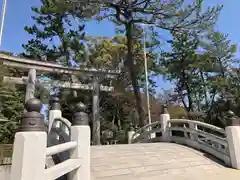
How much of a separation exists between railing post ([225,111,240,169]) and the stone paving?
0.30 meters

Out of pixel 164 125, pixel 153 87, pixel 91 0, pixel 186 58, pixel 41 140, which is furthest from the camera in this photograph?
pixel 153 87

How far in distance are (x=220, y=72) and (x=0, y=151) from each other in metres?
15.6

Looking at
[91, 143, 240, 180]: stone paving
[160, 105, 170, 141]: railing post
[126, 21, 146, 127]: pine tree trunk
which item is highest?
[126, 21, 146, 127]: pine tree trunk

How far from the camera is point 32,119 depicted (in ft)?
7.31

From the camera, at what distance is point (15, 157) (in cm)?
199

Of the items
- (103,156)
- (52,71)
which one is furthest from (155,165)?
(52,71)

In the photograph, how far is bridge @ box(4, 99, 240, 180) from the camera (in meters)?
2.07

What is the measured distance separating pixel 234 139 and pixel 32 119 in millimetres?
4788

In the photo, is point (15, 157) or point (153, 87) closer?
point (15, 157)

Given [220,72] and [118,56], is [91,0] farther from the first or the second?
[220,72]

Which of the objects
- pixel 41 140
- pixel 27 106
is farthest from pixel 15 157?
pixel 27 106

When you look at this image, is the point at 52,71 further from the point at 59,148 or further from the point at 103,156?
the point at 59,148

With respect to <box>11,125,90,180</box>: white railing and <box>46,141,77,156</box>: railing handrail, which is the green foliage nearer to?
<box>46,141,77,156</box>: railing handrail

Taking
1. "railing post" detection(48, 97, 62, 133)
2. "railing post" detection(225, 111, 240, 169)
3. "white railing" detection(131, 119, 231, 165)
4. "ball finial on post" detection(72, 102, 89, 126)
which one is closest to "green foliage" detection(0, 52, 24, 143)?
"railing post" detection(48, 97, 62, 133)
